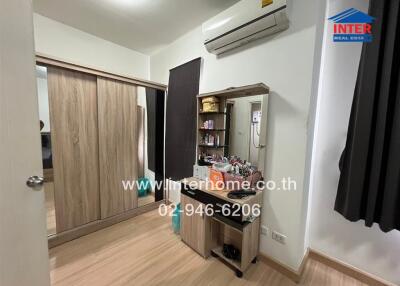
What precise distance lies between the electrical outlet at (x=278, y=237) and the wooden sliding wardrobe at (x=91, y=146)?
1.91 meters

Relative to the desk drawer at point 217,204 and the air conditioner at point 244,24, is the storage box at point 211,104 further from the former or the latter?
the desk drawer at point 217,204

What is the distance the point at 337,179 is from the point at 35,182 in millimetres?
2331

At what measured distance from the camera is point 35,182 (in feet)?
3.20

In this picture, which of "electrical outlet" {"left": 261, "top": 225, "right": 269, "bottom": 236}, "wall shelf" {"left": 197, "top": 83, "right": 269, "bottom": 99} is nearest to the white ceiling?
"wall shelf" {"left": 197, "top": 83, "right": 269, "bottom": 99}

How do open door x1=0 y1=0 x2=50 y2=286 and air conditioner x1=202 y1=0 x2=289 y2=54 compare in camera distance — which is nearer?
open door x1=0 y1=0 x2=50 y2=286

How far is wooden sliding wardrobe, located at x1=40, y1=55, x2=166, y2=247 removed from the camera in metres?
1.89

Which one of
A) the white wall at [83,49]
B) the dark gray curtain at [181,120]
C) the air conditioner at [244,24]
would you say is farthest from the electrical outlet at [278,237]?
the white wall at [83,49]

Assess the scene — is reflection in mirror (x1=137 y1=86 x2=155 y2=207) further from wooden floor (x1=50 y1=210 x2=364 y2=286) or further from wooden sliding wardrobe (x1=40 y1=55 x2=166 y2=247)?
wooden floor (x1=50 y1=210 x2=364 y2=286)

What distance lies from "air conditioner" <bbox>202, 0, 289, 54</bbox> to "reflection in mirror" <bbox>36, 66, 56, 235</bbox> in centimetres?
180

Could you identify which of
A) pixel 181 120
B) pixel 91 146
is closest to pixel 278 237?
pixel 181 120

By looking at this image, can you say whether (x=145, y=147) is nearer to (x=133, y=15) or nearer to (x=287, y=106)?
(x=133, y=15)

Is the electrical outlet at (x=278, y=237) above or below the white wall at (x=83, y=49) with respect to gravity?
below

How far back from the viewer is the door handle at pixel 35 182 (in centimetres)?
96

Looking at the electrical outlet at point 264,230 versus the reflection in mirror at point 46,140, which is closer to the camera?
the electrical outlet at point 264,230
